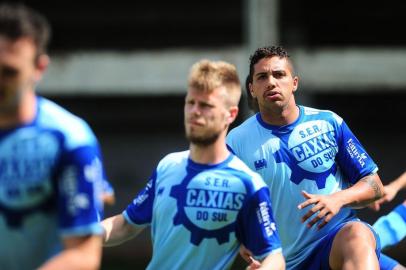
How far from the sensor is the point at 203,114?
13.3ft

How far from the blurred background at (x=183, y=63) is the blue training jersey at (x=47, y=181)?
32.5 ft

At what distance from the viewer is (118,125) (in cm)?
1545

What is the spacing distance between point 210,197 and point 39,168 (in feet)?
3.69

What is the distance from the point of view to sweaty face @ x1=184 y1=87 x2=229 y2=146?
4.06 metres

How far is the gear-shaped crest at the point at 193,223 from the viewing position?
4.20 meters

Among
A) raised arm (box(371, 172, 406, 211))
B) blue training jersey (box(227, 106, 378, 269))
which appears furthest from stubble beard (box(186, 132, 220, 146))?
raised arm (box(371, 172, 406, 211))

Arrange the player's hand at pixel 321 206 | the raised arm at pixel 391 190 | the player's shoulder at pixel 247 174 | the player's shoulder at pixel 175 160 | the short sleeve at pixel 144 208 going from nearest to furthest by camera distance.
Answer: the player's shoulder at pixel 247 174 < the player's shoulder at pixel 175 160 < the short sleeve at pixel 144 208 < the player's hand at pixel 321 206 < the raised arm at pixel 391 190

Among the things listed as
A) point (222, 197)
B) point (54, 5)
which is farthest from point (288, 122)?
point (54, 5)

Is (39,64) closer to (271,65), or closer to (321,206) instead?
(321,206)

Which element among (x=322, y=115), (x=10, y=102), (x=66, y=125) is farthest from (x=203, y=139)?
(x=322, y=115)

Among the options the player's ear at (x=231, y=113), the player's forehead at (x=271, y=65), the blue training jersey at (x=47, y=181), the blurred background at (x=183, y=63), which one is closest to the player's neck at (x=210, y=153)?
the player's ear at (x=231, y=113)

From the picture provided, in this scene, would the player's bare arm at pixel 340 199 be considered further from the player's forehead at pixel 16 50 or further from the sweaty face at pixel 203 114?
the player's forehead at pixel 16 50

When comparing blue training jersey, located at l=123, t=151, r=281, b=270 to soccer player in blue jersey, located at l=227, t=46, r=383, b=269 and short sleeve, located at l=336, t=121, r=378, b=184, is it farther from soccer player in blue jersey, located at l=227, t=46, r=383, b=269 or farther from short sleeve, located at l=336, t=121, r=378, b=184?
short sleeve, located at l=336, t=121, r=378, b=184

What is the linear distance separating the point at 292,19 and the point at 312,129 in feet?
29.1
